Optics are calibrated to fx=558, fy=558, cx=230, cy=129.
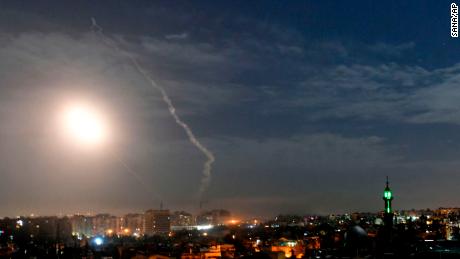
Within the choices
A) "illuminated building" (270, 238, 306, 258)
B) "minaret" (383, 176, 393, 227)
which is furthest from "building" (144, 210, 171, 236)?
"minaret" (383, 176, 393, 227)

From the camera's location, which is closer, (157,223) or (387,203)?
(387,203)

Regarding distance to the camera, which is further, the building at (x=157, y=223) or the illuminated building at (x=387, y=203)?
the building at (x=157, y=223)

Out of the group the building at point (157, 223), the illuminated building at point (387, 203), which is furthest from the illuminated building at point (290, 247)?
the building at point (157, 223)

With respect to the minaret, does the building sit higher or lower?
lower

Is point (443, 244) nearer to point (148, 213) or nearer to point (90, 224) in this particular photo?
point (148, 213)

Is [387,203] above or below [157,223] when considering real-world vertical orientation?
above

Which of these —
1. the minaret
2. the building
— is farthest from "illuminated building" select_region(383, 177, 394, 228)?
the building

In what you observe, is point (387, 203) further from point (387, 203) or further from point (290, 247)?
point (290, 247)

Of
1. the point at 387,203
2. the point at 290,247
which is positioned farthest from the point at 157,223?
the point at 387,203

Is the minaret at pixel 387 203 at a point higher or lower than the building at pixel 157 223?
higher

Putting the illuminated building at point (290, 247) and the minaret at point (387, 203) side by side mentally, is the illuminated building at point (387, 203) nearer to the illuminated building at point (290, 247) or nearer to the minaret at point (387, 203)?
the minaret at point (387, 203)

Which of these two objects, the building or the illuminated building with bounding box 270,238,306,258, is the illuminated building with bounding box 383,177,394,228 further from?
the building

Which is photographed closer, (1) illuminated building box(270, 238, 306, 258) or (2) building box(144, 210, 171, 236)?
(1) illuminated building box(270, 238, 306, 258)

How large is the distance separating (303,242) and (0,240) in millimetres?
42480
